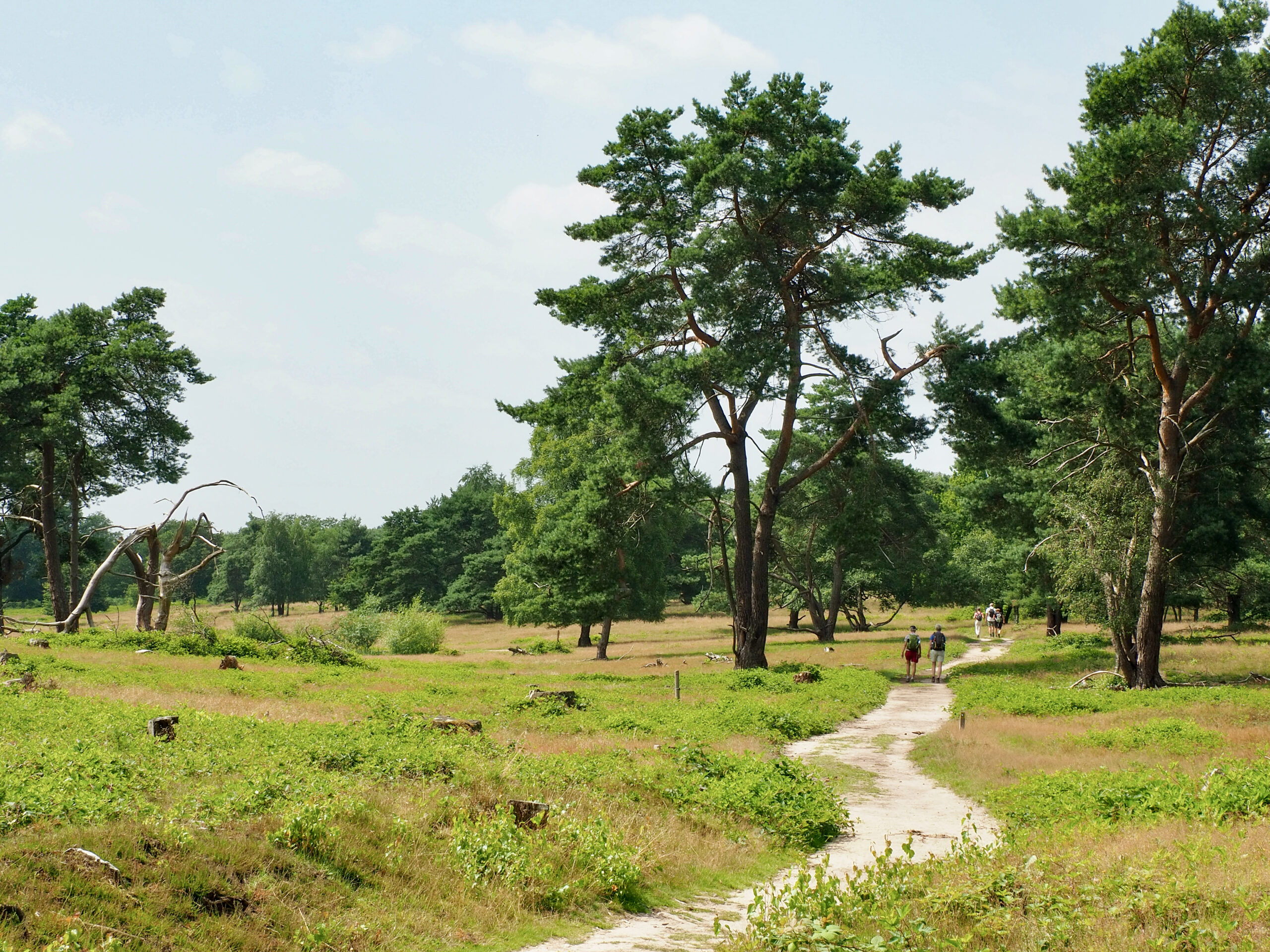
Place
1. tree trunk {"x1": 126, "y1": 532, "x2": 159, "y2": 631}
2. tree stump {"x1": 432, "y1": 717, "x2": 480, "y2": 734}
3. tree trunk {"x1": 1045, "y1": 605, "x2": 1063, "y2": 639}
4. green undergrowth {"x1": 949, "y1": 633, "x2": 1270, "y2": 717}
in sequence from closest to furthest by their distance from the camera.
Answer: tree stump {"x1": 432, "y1": 717, "x2": 480, "y2": 734}, green undergrowth {"x1": 949, "y1": 633, "x2": 1270, "y2": 717}, tree trunk {"x1": 126, "y1": 532, "x2": 159, "y2": 631}, tree trunk {"x1": 1045, "y1": 605, "x2": 1063, "y2": 639}

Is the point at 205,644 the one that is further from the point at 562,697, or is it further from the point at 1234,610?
the point at 1234,610

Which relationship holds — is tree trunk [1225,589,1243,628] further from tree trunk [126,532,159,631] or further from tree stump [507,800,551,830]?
tree trunk [126,532,159,631]

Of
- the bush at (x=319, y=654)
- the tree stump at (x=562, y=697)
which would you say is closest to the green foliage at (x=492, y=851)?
the tree stump at (x=562, y=697)

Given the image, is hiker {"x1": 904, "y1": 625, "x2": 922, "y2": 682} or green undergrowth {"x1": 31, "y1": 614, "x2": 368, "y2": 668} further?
green undergrowth {"x1": 31, "y1": 614, "x2": 368, "y2": 668}

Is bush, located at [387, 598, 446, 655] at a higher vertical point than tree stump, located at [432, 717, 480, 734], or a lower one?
lower

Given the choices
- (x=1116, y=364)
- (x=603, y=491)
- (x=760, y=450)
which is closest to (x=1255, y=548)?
(x=1116, y=364)

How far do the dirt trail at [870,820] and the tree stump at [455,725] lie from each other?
18.8 ft

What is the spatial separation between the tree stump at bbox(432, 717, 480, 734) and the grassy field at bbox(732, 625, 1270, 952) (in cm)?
771

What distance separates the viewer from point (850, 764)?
16.8 meters

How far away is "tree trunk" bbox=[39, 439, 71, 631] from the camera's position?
150ft

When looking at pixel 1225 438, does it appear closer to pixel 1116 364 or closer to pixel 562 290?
pixel 1116 364

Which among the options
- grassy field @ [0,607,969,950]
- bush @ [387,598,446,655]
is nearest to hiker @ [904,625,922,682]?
grassy field @ [0,607,969,950]

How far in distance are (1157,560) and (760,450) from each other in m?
12.2

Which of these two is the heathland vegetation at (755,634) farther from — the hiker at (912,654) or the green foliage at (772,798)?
the hiker at (912,654)
